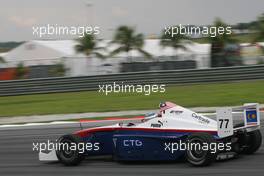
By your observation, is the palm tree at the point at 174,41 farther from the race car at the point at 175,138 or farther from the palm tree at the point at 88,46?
the race car at the point at 175,138

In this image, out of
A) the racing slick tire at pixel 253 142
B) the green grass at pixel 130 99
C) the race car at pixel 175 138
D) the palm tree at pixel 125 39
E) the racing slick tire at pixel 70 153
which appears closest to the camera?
the race car at pixel 175 138

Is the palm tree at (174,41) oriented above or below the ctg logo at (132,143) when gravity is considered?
above

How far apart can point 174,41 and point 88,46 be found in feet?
21.2

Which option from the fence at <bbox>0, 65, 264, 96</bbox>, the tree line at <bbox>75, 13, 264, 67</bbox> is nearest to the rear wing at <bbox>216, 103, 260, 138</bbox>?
the fence at <bbox>0, 65, 264, 96</bbox>

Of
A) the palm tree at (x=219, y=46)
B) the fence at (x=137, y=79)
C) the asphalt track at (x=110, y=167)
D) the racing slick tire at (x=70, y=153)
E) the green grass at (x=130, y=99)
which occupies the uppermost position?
the palm tree at (x=219, y=46)

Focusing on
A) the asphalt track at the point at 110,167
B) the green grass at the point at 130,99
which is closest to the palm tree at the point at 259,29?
the green grass at the point at 130,99

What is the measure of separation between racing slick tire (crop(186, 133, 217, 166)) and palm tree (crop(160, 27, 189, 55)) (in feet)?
92.2

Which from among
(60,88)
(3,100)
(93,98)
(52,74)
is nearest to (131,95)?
(93,98)

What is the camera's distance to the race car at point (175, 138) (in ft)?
23.3

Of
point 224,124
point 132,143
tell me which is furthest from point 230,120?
point 132,143

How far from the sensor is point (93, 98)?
1927cm

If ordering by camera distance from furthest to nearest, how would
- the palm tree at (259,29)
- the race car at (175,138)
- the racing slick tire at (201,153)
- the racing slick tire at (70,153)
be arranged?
the palm tree at (259,29)
the racing slick tire at (70,153)
the race car at (175,138)
the racing slick tire at (201,153)

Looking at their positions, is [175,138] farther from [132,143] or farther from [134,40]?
[134,40]

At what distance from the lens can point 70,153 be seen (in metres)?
8.29
